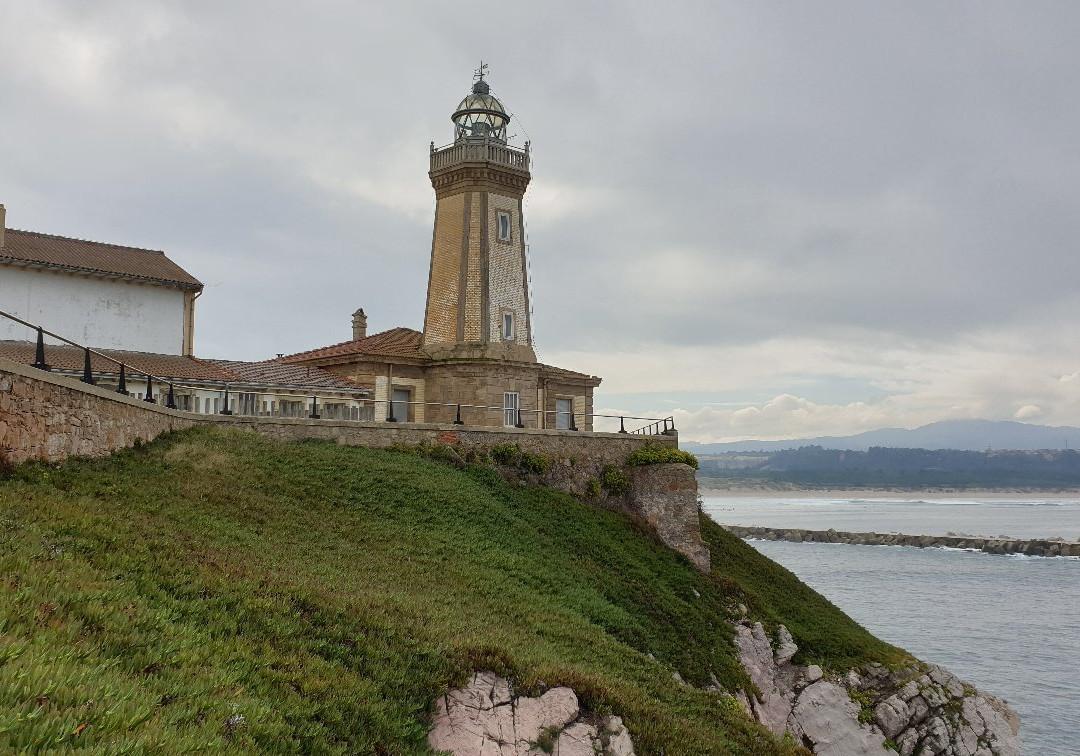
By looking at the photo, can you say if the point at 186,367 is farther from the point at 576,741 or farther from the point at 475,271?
the point at 576,741

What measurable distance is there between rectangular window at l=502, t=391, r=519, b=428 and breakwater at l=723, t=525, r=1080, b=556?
70.6 metres

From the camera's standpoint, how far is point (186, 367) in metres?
27.0

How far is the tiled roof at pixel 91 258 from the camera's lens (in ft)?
83.5

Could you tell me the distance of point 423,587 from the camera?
1438 centimetres

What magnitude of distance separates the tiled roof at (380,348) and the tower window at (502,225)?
5951 millimetres

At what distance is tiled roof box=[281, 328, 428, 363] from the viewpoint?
33.7 m

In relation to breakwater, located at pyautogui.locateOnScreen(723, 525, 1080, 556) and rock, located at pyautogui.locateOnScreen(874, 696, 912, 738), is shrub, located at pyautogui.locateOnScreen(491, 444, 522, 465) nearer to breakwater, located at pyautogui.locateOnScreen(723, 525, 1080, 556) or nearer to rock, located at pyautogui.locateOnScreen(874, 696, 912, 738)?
rock, located at pyautogui.locateOnScreen(874, 696, 912, 738)

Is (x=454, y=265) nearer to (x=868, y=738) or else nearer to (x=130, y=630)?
(x=868, y=738)

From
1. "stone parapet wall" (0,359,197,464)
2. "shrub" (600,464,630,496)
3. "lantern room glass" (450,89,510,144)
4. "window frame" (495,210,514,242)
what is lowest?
"shrub" (600,464,630,496)

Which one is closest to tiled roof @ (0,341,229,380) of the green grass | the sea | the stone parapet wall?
the stone parapet wall

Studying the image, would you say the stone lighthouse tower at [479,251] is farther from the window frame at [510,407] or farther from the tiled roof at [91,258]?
the tiled roof at [91,258]

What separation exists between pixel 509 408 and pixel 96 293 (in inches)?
624

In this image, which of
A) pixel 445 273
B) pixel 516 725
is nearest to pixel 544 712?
pixel 516 725

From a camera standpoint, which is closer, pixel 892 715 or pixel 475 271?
pixel 892 715
